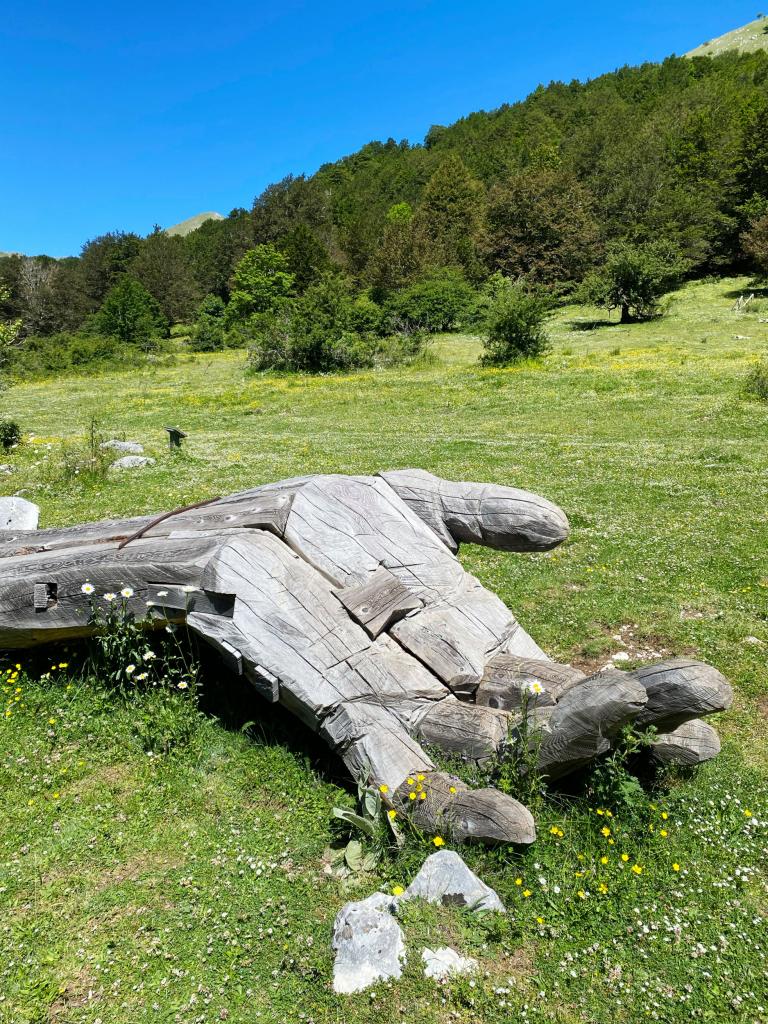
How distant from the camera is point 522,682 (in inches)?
187

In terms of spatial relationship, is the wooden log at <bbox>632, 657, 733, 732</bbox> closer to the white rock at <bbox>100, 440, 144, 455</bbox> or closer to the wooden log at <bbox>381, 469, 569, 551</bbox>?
the wooden log at <bbox>381, 469, 569, 551</bbox>

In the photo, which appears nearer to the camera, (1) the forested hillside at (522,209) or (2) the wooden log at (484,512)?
(2) the wooden log at (484,512)

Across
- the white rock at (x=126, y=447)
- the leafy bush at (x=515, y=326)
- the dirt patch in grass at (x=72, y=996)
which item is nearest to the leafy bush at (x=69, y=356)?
the leafy bush at (x=515, y=326)

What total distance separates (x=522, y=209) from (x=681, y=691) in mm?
72833

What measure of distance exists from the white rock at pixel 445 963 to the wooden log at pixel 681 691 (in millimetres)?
1811

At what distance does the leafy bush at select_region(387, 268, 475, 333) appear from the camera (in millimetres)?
53031

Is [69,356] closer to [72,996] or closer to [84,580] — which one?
[84,580]

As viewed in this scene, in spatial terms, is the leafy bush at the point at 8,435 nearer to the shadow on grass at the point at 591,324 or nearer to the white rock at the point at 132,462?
the white rock at the point at 132,462

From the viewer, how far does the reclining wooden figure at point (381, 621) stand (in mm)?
3881

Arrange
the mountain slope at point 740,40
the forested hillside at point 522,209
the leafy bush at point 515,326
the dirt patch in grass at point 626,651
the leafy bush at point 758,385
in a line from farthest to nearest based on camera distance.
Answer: the mountain slope at point 740,40 < the forested hillside at point 522,209 < the leafy bush at point 515,326 < the leafy bush at point 758,385 < the dirt patch in grass at point 626,651

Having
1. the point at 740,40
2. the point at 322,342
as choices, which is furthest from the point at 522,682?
the point at 740,40

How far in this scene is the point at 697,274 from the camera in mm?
62469

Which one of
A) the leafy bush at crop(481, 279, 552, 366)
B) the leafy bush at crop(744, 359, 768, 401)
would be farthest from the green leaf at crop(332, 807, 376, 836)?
the leafy bush at crop(481, 279, 552, 366)

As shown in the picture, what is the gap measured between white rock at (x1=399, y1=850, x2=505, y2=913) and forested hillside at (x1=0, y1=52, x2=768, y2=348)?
2211 inches
